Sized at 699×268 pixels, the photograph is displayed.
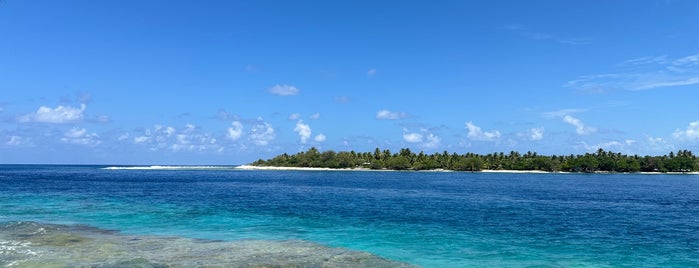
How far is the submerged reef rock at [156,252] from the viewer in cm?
2473

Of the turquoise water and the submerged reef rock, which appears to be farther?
the turquoise water

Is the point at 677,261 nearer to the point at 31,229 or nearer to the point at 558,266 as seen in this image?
the point at 558,266

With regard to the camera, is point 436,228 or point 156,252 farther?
point 436,228

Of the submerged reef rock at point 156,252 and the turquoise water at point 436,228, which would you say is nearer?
the submerged reef rock at point 156,252

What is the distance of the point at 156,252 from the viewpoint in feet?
91.6

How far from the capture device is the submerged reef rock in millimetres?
24734

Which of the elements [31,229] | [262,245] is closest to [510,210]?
[262,245]

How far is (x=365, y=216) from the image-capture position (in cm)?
5044

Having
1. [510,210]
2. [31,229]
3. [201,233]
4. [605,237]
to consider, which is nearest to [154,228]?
[201,233]

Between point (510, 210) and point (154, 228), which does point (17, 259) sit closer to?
point (154, 228)

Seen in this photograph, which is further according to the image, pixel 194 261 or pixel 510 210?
pixel 510 210

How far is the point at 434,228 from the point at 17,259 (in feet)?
94.2

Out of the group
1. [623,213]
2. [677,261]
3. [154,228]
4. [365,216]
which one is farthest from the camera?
[623,213]

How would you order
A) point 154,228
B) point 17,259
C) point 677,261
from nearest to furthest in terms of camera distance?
1. point 17,259
2. point 677,261
3. point 154,228
